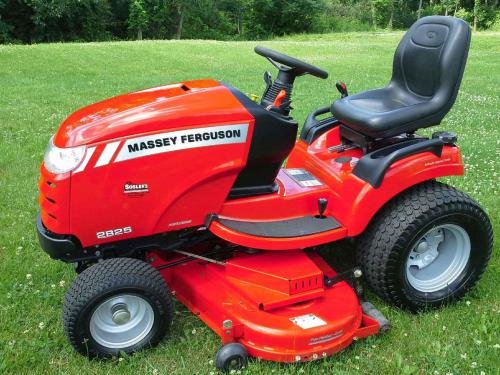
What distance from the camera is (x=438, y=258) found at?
11.1 ft

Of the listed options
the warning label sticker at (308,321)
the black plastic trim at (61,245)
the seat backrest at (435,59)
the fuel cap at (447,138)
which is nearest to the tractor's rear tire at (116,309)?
the black plastic trim at (61,245)

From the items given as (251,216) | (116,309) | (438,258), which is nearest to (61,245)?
(116,309)

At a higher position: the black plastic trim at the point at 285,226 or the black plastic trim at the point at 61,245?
the black plastic trim at the point at 285,226

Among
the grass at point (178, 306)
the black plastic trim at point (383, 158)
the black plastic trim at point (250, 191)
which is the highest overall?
the black plastic trim at point (383, 158)

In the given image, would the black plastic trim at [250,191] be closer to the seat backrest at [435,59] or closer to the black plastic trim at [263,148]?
the black plastic trim at [263,148]

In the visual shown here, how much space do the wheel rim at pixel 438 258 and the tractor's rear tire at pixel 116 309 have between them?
1490 millimetres

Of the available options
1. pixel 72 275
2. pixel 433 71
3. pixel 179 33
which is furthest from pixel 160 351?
pixel 179 33

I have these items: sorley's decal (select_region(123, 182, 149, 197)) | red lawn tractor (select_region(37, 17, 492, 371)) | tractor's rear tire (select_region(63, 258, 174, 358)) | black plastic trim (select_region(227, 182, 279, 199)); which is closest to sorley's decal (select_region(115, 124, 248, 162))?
red lawn tractor (select_region(37, 17, 492, 371))

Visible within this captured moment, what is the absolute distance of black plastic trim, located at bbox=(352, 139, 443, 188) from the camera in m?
2.99

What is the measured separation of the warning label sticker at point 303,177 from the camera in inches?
128

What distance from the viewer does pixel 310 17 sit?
40.8 meters

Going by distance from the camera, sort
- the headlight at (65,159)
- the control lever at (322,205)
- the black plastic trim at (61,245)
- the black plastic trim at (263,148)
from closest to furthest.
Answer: the headlight at (65,159), the black plastic trim at (61,245), the black plastic trim at (263,148), the control lever at (322,205)

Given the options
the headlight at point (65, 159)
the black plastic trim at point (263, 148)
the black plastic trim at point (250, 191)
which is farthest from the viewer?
the black plastic trim at point (250, 191)

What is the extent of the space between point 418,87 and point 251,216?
1441 mm
